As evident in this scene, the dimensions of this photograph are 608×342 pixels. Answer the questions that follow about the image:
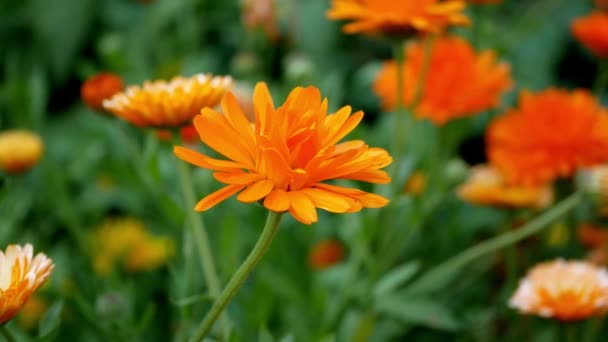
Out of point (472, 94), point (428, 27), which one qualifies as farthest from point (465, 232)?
point (428, 27)

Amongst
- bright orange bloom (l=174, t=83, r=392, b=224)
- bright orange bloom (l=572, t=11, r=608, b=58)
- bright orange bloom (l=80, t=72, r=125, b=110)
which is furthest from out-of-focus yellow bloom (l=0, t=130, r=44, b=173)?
bright orange bloom (l=572, t=11, r=608, b=58)

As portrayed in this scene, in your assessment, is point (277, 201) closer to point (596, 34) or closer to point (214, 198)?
point (214, 198)

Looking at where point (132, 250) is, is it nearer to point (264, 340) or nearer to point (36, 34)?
point (264, 340)

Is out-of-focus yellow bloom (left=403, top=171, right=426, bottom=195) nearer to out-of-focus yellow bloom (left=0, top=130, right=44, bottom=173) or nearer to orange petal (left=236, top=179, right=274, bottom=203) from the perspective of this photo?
out-of-focus yellow bloom (left=0, top=130, right=44, bottom=173)

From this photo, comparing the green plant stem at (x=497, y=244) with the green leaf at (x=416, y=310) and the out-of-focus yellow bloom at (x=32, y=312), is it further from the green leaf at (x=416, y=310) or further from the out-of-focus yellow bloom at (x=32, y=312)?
the out-of-focus yellow bloom at (x=32, y=312)

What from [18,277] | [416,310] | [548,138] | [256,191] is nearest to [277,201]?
[256,191]

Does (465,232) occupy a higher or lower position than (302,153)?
lower

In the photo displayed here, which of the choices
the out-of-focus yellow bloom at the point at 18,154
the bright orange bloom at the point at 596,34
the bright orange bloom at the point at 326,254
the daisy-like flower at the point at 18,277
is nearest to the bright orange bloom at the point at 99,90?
the out-of-focus yellow bloom at the point at 18,154
